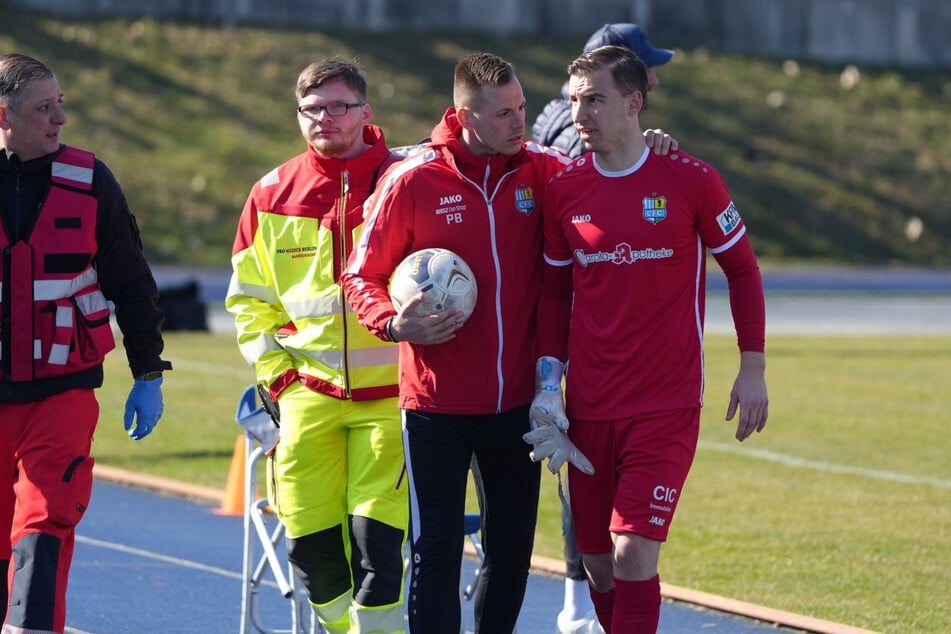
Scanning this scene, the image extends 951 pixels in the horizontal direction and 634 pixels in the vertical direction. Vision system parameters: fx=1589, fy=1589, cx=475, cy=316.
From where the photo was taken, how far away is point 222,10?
1911 inches

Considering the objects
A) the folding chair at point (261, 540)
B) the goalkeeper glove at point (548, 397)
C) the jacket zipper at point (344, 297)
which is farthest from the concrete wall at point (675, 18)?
the goalkeeper glove at point (548, 397)

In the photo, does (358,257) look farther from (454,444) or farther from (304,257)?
(454,444)

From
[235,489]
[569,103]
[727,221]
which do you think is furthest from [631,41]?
[235,489]

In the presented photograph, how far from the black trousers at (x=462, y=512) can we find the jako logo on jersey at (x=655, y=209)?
2.61 ft

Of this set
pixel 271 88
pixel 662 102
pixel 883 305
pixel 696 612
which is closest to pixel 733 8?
pixel 662 102

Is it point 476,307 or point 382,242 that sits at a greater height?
point 382,242

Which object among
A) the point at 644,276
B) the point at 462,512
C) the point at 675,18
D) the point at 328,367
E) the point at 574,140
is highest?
the point at 675,18

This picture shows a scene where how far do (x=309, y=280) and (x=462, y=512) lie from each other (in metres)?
1.03

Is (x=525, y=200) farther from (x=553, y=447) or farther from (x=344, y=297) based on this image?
(x=553, y=447)

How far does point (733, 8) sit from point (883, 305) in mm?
21876

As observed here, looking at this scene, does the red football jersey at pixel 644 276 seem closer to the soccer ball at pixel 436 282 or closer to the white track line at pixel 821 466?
the soccer ball at pixel 436 282

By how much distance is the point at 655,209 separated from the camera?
5.12 m

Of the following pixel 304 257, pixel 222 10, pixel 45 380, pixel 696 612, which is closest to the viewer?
pixel 45 380

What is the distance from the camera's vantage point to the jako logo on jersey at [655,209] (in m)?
5.12
